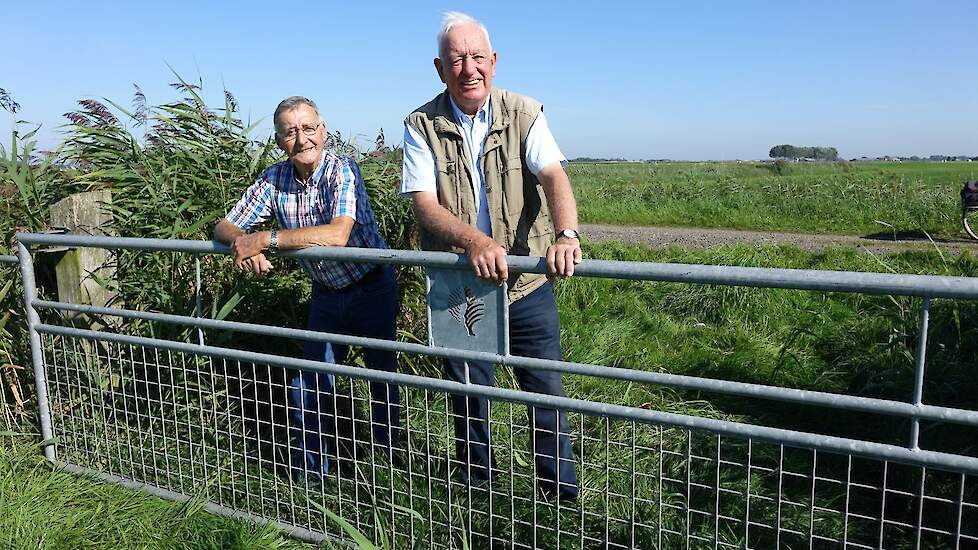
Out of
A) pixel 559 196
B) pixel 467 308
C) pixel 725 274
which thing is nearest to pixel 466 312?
pixel 467 308

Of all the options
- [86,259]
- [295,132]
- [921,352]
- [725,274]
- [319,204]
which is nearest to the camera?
[921,352]

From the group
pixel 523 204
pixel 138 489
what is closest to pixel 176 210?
pixel 138 489

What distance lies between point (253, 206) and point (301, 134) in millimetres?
417

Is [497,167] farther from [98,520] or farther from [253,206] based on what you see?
[98,520]

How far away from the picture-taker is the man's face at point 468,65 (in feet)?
9.45

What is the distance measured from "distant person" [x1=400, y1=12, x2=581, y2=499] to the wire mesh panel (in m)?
0.19

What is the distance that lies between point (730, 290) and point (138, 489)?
5181 mm

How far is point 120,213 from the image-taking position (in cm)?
418

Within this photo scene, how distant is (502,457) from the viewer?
3523mm

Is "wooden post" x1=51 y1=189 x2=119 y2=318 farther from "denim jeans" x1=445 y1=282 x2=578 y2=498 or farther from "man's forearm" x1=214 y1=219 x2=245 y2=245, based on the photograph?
"denim jeans" x1=445 y1=282 x2=578 y2=498

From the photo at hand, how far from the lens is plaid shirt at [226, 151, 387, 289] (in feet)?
10.7

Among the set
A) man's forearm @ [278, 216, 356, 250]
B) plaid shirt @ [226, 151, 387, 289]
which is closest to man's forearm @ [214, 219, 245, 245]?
plaid shirt @ [226, 151, 387, 289]

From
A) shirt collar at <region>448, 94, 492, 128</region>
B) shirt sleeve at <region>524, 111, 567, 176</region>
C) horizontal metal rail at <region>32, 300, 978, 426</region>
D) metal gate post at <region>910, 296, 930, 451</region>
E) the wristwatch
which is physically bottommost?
horizontal metal rail at <region>32, 300, 978, 426</region>

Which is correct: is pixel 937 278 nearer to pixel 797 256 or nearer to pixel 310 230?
pixel 310 230
